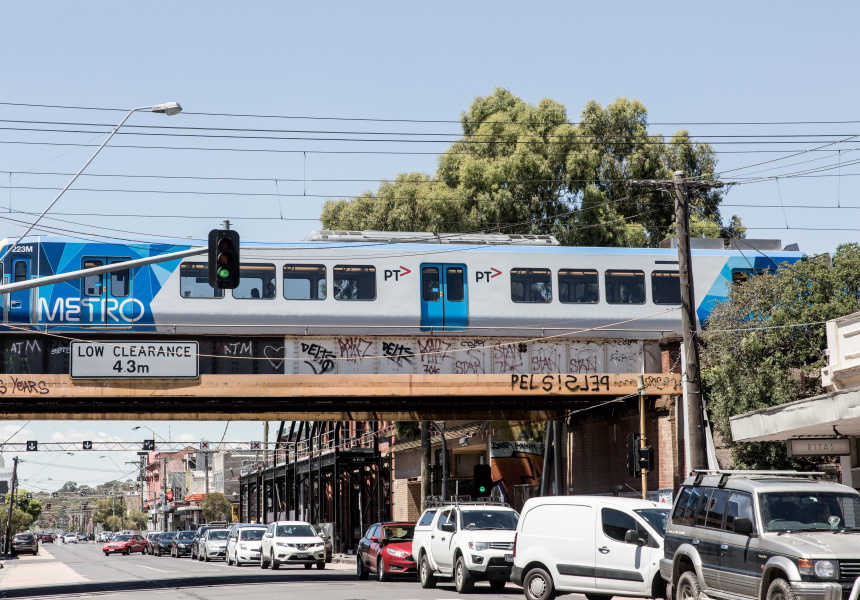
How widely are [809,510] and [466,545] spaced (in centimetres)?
910

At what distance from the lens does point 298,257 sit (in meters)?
29.8

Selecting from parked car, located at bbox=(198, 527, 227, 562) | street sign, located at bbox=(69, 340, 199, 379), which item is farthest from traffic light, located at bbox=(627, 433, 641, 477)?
parked car, located at bbox=(198, 527, 227, 562)

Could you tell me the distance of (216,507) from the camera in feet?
339

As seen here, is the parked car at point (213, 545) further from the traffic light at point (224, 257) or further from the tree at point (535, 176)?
the traffic light at point (224, 257)

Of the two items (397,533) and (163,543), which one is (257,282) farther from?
(163,543)

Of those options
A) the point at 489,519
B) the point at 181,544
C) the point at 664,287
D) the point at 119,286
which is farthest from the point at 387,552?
the point at 181,544

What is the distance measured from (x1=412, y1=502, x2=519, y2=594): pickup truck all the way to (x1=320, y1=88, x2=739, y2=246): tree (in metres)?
20.6

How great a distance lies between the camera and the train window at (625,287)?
103ft

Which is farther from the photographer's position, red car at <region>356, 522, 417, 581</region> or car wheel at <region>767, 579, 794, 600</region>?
red car at <region>356, 522, 417, 581</region>

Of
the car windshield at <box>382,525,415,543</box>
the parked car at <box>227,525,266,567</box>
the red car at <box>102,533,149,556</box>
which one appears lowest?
the red car at <box>102,533,149,556</box>

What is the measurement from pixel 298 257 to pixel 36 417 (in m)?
11.1

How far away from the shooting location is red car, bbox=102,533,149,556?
67.7 meters

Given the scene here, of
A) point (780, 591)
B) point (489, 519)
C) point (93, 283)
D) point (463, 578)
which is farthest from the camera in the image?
point (93, 283)

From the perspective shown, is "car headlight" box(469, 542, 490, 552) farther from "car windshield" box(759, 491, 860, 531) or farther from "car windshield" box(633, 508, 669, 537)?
"car windshield" box(759, 491, 860, 531)
